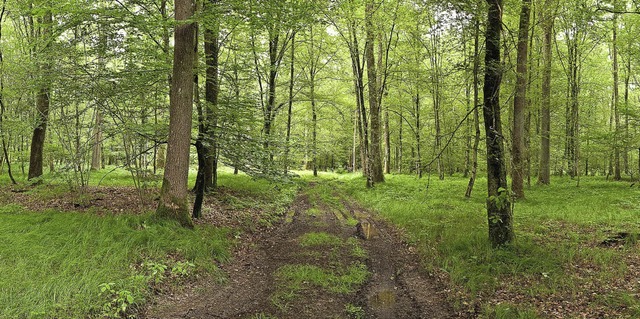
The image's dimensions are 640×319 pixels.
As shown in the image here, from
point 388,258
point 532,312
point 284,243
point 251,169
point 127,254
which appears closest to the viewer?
point 532,312

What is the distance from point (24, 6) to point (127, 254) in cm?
630

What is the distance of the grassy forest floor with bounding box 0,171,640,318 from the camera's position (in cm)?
466

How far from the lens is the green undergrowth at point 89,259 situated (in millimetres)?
4285

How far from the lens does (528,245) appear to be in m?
6.81

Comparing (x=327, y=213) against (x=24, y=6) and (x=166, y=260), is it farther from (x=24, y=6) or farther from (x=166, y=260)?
(x=24, y=6)

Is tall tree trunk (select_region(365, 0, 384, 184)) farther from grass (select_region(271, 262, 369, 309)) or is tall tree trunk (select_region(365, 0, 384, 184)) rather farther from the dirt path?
grass (select_region(271, 262, 369, 309))

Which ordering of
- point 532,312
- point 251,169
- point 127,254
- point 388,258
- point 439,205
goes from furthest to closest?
point 439,205 → point 251,169 → point 388,258 → point 127,254 → point 532,312

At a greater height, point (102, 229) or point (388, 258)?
point (102, 229)

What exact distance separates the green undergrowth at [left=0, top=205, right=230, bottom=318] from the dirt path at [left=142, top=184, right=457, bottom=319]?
0.50 meters

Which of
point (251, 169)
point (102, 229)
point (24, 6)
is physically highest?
point (24, 6)

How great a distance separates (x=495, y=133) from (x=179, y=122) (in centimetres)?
671

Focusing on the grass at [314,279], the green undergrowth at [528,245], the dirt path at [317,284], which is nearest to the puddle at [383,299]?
the dirt path at [317,284]

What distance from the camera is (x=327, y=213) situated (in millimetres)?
12133

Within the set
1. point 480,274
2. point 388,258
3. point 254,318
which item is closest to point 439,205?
point 388,258
